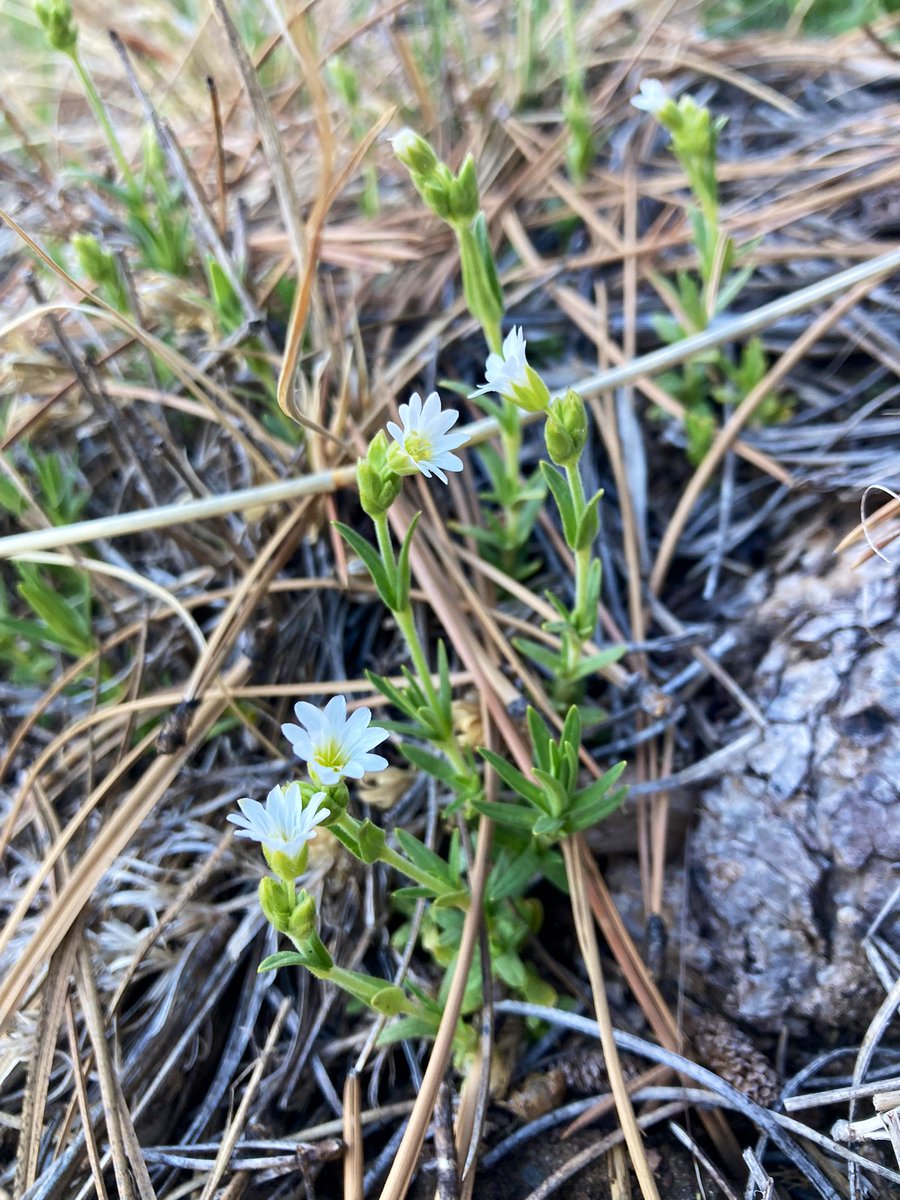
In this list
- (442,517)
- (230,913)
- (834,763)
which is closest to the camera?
(834,763)

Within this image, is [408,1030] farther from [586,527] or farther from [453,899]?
[586,527]

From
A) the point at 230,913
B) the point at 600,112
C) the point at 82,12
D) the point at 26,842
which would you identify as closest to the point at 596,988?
the point at 230,913

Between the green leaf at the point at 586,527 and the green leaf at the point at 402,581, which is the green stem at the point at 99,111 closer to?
the green leaf at the point at 402,581

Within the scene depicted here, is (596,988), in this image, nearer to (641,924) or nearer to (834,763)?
(641,924)

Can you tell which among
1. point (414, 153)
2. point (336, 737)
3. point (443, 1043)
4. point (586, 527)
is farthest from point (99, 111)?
point (443, 1043)

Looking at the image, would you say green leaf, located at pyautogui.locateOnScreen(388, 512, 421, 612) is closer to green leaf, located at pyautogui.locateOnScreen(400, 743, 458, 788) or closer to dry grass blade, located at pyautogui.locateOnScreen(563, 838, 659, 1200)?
green leaf, located at pyautogui.locateOnScreen(400, 743, 458, 788)

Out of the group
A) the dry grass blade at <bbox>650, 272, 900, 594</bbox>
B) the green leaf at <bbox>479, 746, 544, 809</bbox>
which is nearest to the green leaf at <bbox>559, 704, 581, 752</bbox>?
the green leaf at <bbox>479, 746, 544, 809</bbox>
